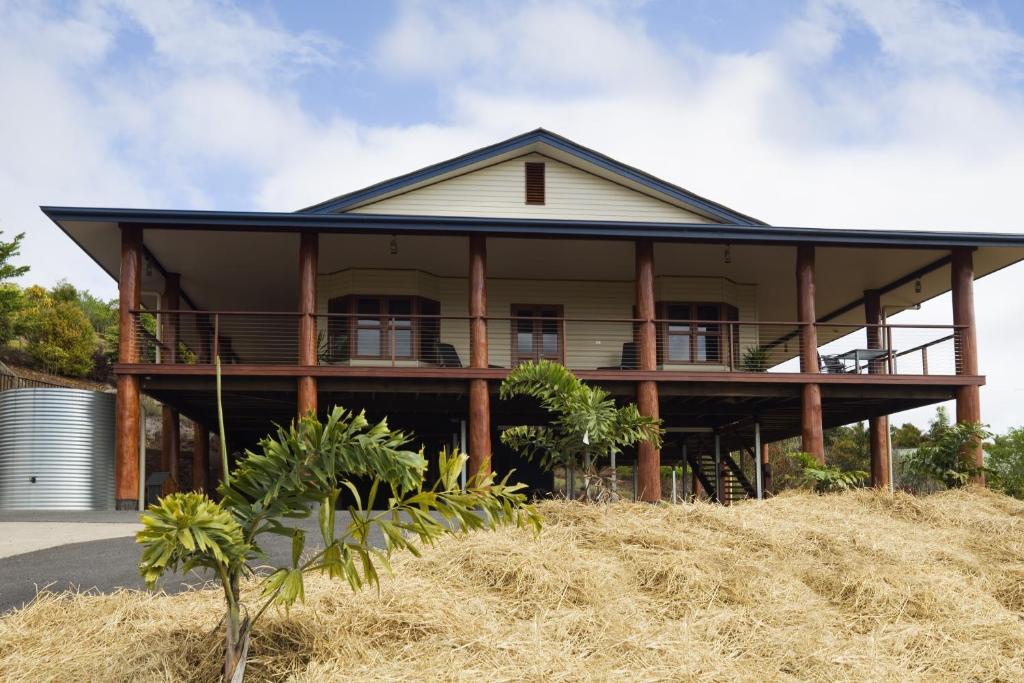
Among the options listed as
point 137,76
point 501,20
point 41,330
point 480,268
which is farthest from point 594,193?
point 41,330

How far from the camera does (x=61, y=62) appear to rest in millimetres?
21547

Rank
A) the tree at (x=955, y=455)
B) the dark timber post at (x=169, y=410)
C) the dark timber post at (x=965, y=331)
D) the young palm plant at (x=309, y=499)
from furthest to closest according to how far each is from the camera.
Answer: the dark timber post at (x=169, y=410)
the dark timber post at (x=965, y=331)
the tree at (x=955, y=455)
the young palm plant at (x=309, y=499)

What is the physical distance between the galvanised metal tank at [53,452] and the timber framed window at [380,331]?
188 inches

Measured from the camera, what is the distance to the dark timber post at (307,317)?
1866 centimetres

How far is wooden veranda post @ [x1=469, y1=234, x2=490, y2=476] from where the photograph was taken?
1841 cm

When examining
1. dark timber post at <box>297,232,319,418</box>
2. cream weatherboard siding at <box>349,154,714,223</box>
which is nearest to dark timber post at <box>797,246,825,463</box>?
cream weatherboard siding at <box>349,154,714,223</box>

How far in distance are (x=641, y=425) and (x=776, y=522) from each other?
383 cm

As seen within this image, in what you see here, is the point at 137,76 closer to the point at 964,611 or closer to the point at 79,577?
the point at 79,577

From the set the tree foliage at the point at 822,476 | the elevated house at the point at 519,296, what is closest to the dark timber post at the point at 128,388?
the elevated house at the point at 519,296

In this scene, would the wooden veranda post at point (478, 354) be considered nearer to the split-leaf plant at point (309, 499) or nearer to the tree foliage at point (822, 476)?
the tree foliage at point (822, 476)

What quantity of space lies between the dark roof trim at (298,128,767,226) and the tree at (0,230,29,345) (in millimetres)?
15060

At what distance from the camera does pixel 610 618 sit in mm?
8727

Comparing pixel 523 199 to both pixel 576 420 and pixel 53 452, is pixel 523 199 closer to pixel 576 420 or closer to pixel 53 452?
pixel 576 420

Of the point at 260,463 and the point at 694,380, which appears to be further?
the point at 694,380
